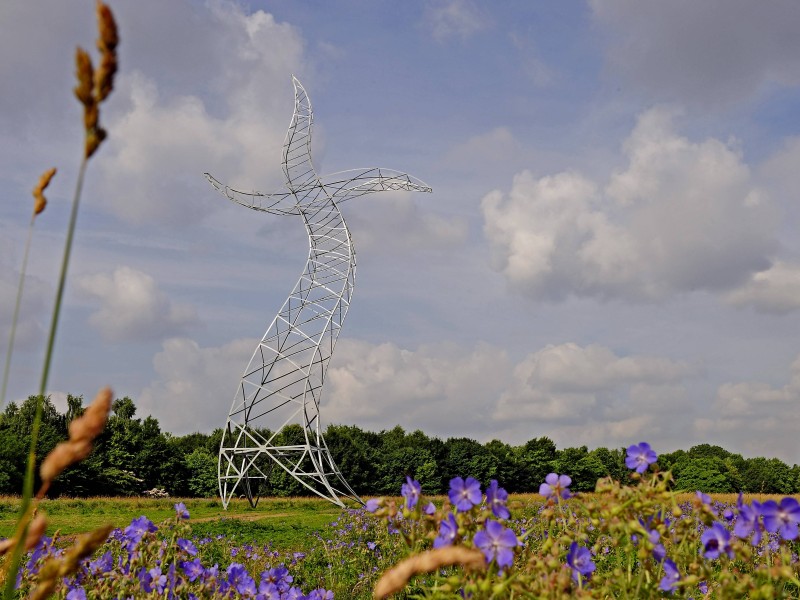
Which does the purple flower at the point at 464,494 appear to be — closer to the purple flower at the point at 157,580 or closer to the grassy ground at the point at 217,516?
the purple flower at the point at 157,580

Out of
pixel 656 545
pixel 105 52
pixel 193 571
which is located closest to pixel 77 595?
pixel 193 571

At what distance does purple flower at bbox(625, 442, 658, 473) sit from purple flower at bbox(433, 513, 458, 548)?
71 cm

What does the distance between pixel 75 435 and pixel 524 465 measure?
38759 mm

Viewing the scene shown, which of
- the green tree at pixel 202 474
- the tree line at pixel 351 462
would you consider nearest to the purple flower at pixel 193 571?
the tree line at pixel 351 462

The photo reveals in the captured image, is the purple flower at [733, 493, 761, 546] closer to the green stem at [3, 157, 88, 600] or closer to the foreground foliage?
the foreground foliage

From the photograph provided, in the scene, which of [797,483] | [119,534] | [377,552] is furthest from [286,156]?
[797,483]

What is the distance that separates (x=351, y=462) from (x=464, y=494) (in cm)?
3155

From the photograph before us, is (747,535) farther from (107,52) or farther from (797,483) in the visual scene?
(797,483)

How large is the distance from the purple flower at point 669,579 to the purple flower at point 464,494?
1.96 ft

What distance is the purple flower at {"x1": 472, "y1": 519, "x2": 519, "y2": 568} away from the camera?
1.78 meters

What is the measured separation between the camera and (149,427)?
3416cm

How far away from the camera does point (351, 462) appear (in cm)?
3269

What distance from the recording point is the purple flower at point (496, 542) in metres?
1.78

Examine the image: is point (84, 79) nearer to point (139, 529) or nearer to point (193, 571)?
point (139, 529)
